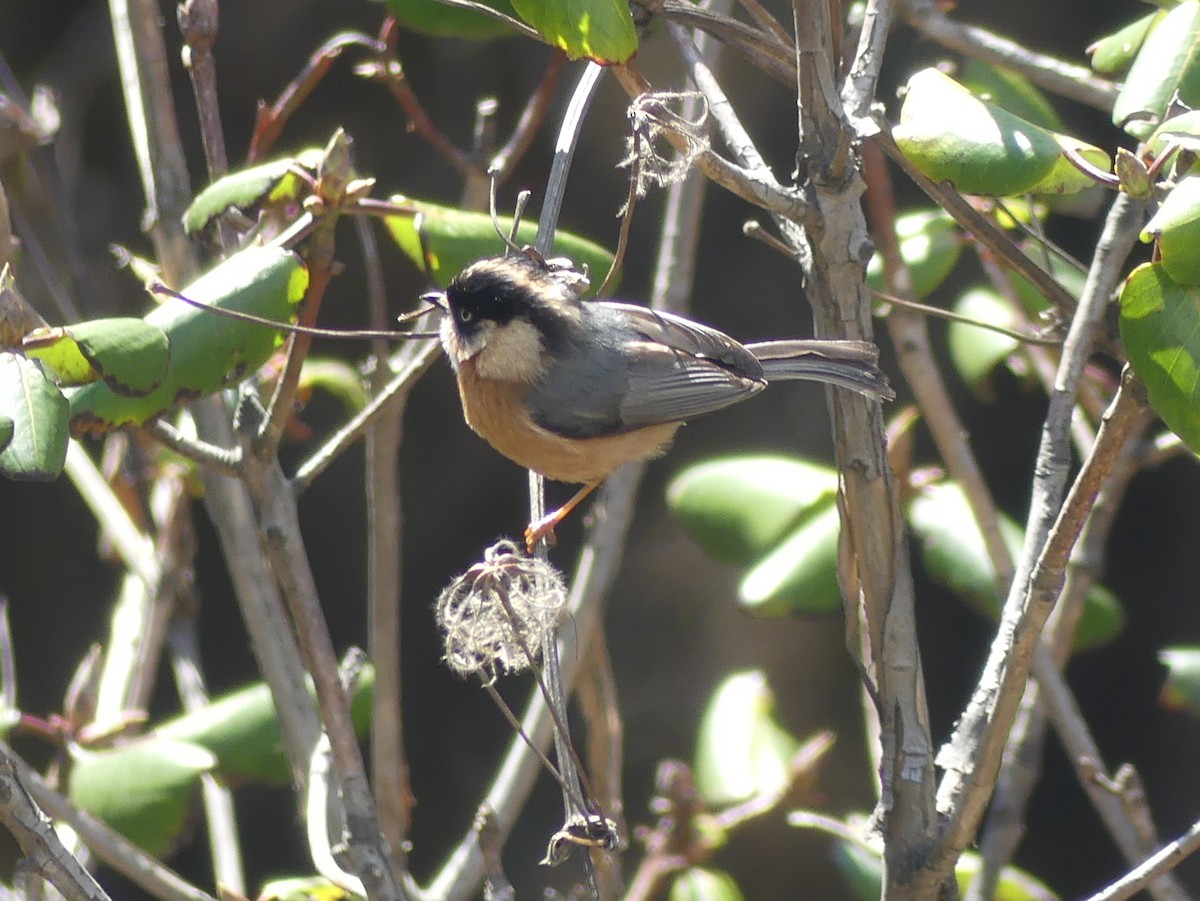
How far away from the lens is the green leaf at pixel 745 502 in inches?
86.8

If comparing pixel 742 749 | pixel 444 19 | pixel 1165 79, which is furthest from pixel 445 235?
pixel 742 749

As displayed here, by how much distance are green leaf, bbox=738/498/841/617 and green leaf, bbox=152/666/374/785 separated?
2.30 feet

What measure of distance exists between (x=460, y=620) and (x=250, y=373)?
1.27ft

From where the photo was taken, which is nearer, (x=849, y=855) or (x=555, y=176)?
(x=555, y=176)

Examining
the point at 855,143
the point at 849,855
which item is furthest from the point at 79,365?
the point at 849,855

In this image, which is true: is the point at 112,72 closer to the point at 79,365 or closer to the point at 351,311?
the point at 351,311

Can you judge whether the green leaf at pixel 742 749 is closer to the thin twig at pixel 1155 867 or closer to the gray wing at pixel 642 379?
the gray wing at pixel 642 379

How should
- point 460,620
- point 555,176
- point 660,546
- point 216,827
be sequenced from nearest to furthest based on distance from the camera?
point 460,620 → point 555,176 → point 216,827 → point 660,546

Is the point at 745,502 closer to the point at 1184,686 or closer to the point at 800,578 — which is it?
the point at 800,578

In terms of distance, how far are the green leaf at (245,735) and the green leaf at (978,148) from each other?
126 centimetres

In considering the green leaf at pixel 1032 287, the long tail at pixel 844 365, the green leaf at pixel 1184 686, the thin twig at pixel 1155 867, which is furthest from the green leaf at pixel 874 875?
the green leaf at pixel 1032 287

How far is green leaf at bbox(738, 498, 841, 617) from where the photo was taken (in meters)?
2.08

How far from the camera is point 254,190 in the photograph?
1479 millimetres

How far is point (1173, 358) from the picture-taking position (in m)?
1.19
